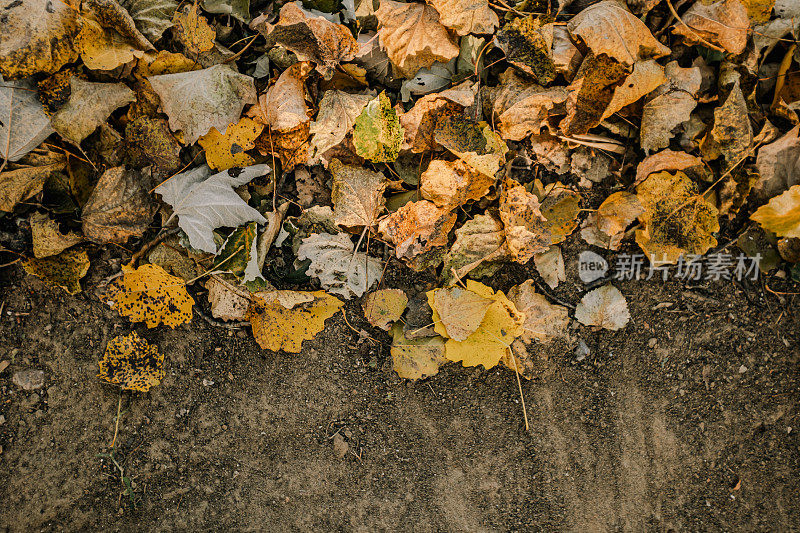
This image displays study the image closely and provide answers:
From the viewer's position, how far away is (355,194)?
138 cm

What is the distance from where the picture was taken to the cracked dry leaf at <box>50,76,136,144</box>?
1280 millimetres

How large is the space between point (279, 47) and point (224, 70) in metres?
0.17

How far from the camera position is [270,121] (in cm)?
133

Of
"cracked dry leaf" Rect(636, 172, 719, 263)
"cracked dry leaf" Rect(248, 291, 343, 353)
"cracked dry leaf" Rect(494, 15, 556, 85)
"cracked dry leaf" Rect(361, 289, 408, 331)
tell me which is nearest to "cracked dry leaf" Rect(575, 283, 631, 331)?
"cracked dry leaf" Rect(636, 172, 719, 263)

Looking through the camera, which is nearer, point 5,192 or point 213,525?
point 5,192

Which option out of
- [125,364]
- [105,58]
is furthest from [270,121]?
[125,364]

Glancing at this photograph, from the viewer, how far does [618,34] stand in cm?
129

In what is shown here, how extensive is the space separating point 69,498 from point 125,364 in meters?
0.47

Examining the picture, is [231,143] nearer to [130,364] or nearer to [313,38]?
[313,38]

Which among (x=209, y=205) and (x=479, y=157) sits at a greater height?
(x=479, y=157)

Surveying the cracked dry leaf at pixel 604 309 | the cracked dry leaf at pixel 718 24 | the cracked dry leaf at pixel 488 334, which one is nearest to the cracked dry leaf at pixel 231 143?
the cracked dry leaf at pixel 488 334

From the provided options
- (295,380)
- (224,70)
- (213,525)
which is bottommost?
(213,525)

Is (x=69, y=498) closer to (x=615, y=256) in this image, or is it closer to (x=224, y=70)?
(x=224, y=70)

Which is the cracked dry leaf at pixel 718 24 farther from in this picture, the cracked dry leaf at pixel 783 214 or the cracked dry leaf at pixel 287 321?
the cracked dry leaf at pixel 287 321
